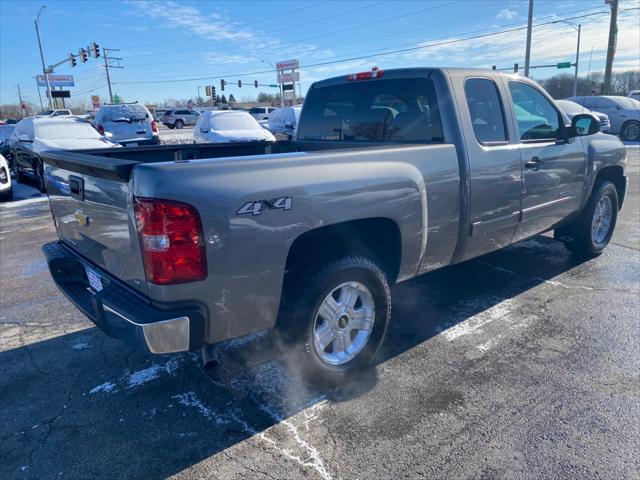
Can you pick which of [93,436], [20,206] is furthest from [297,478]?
[20,206]

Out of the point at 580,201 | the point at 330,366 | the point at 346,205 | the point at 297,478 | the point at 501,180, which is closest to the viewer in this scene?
the point at 297,478

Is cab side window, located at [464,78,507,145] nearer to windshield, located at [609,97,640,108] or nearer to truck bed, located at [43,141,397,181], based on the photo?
truck bed, located at [43,141,397,181]

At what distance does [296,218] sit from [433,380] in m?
1.52

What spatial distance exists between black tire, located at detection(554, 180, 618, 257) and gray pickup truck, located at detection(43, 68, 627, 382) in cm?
42

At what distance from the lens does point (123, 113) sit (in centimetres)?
1520

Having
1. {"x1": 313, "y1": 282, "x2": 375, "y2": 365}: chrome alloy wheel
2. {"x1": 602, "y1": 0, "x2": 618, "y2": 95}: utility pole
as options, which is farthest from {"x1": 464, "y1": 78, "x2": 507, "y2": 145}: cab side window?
{"x1": 602, "y1": 0, "x2": 618, "y2": 95}: utility pole

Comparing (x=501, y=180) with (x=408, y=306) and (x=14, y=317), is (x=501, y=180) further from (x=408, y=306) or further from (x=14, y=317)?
(x=14, y=317)

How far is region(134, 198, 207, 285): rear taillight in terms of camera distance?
2.25m

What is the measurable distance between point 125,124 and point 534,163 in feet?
45.2

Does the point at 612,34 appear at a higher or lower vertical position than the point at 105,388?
higher

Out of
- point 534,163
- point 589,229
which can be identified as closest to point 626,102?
point 589,229

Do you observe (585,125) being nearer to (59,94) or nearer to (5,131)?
(5,131)

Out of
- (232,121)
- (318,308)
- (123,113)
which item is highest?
(123,113)

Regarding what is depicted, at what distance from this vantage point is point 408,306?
4496 millimetres
